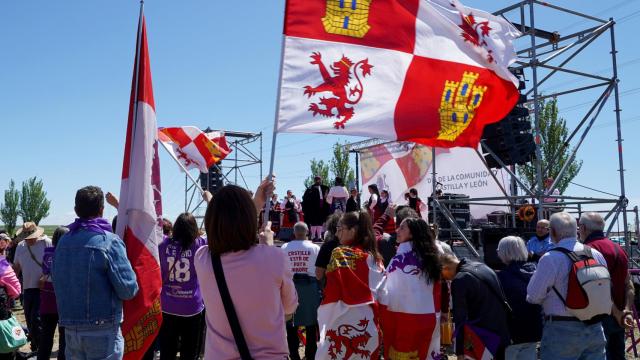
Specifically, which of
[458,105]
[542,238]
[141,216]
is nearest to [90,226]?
[141,216]

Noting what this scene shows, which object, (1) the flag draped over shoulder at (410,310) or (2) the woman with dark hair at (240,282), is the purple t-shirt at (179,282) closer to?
(1) the flag draped over shoulder at (410,310)

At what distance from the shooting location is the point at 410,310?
4.61m

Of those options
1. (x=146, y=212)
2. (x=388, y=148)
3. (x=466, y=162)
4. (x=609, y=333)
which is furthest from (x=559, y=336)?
(x=388, y=148)

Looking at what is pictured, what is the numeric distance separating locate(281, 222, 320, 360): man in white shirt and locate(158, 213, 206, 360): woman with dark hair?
1738 millimetres

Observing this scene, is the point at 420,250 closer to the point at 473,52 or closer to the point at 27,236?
the point at 473,52

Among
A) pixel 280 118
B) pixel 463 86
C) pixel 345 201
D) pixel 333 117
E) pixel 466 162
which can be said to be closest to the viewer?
pixel 280 118

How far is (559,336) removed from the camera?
4.73m

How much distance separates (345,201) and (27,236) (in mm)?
7406

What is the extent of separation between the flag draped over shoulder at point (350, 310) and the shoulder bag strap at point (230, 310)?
195 centimetres

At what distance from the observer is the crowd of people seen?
2730 millimetres

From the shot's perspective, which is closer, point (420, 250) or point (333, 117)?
point (420, 250)

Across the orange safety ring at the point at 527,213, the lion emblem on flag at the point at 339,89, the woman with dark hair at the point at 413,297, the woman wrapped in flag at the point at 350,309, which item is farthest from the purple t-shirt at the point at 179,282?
the orange safety ring at the point at 527,213

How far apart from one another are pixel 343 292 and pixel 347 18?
2929 millimetres

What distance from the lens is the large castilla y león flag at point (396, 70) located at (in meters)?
5.45
